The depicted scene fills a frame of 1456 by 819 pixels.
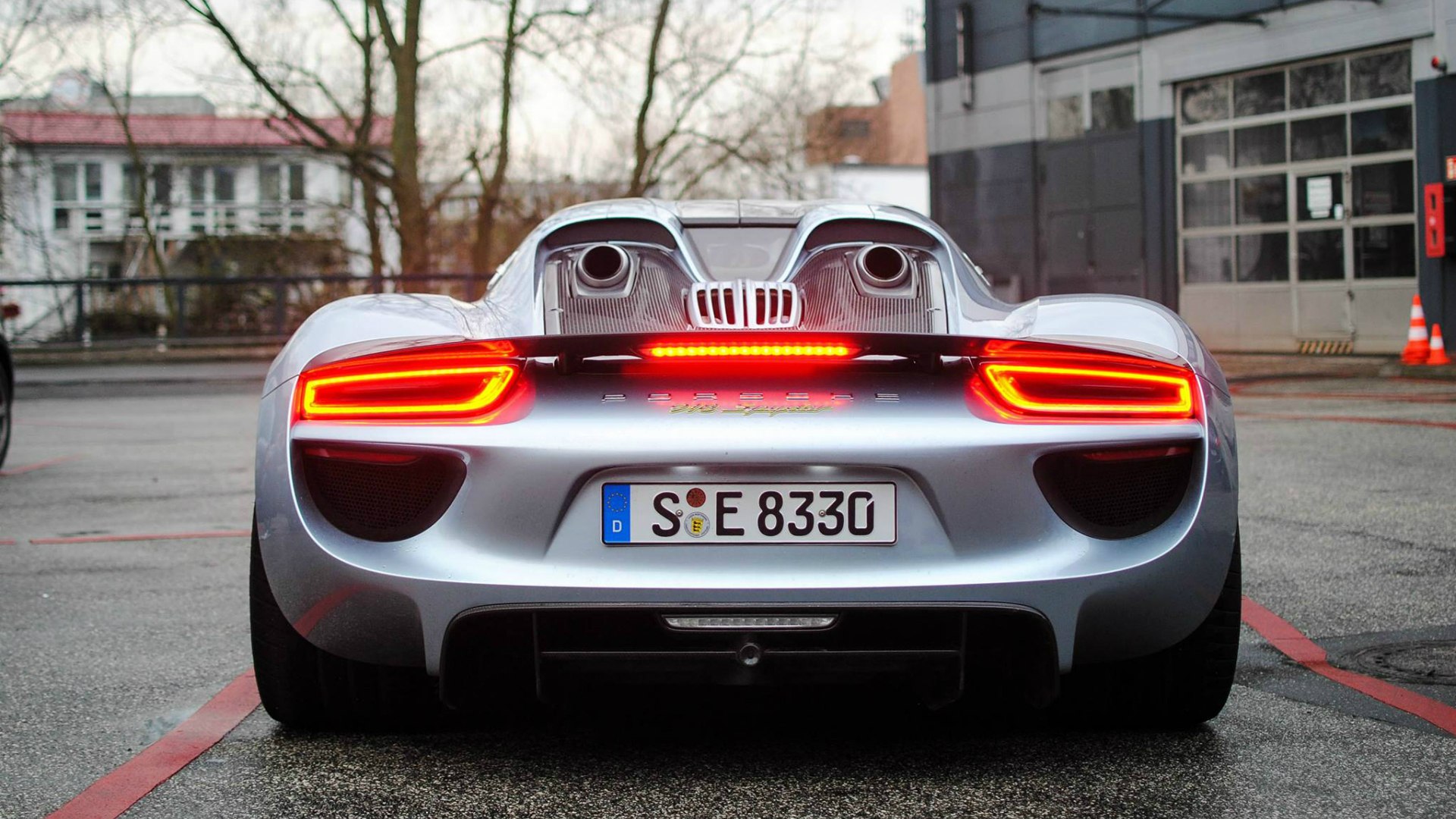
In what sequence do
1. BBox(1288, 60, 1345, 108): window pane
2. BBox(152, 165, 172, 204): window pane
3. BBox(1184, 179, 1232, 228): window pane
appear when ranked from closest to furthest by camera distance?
1. BBox(1288, 60, 1345, 108): window pane
2. BBox(1184, 179, 1232, 228): window pane
3. BBox(152, 165, 172, 204): window pane

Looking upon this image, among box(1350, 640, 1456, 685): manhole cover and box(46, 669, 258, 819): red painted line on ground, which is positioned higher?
box(46, 669, 258, 819): red painted line on ground

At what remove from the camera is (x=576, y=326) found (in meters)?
3.18

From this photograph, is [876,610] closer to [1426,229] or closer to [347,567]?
A: [347,567]

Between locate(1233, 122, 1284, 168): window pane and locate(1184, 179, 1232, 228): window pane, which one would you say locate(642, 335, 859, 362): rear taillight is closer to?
locate(1233, 122, 1284, 168): window pane

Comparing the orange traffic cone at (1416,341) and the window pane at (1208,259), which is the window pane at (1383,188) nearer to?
the window pane at (1208,259)

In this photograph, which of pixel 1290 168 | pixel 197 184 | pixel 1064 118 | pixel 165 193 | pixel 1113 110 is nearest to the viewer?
pixel 1290 168

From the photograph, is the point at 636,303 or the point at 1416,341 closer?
the point at 636,303

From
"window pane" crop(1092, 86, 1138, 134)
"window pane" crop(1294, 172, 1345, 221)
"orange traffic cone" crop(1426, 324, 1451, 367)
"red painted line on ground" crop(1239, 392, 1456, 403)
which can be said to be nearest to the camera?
"red painted line on ground" crop(1239, 392, 1456, 403)

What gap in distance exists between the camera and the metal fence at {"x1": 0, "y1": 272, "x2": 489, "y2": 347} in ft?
86.2

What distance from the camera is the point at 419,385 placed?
9.36 ft

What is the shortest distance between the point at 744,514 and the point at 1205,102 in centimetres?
2034

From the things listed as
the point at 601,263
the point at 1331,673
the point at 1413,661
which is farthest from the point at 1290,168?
the point at 601,263

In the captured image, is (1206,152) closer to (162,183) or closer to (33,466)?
(33,466)

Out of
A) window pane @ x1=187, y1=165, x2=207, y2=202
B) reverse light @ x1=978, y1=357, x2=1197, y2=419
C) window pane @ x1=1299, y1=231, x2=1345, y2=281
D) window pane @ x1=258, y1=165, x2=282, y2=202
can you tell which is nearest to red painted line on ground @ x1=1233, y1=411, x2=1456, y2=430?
reverse light @ x1=978, y1=357, x2=1197, y2=419
